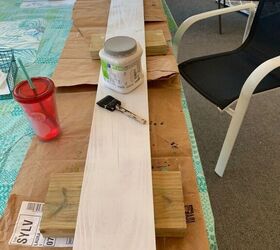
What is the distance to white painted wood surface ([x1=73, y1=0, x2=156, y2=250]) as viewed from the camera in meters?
0.46

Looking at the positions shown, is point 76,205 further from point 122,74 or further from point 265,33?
point 265,33

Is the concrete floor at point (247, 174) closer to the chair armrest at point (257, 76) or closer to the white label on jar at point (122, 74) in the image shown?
the chair armrest at point (257, 76)

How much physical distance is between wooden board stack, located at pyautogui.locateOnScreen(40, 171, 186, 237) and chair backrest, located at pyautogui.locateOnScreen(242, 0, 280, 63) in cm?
107

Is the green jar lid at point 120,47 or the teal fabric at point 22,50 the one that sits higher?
the green jar lid at point 120,47

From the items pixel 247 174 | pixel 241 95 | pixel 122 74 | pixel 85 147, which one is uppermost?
pixel 122 74

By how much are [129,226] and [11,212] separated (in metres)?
0.25

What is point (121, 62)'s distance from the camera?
0.65 metres

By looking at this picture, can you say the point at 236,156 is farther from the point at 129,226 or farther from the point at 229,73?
the point at 129,226

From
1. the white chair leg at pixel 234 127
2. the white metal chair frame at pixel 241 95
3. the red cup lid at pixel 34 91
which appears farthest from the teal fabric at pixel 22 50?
the white chair leg at pixel 234 127

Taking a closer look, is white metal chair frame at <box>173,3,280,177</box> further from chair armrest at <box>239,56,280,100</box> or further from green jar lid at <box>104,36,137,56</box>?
green jar lid at <box>104,36,137,56</box>

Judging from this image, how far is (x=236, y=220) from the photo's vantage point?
4.06ft

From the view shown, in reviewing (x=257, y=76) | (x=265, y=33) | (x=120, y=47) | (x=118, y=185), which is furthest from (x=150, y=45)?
(x=265, y=33)

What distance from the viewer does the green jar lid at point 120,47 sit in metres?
0.65

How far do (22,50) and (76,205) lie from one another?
742 mm
